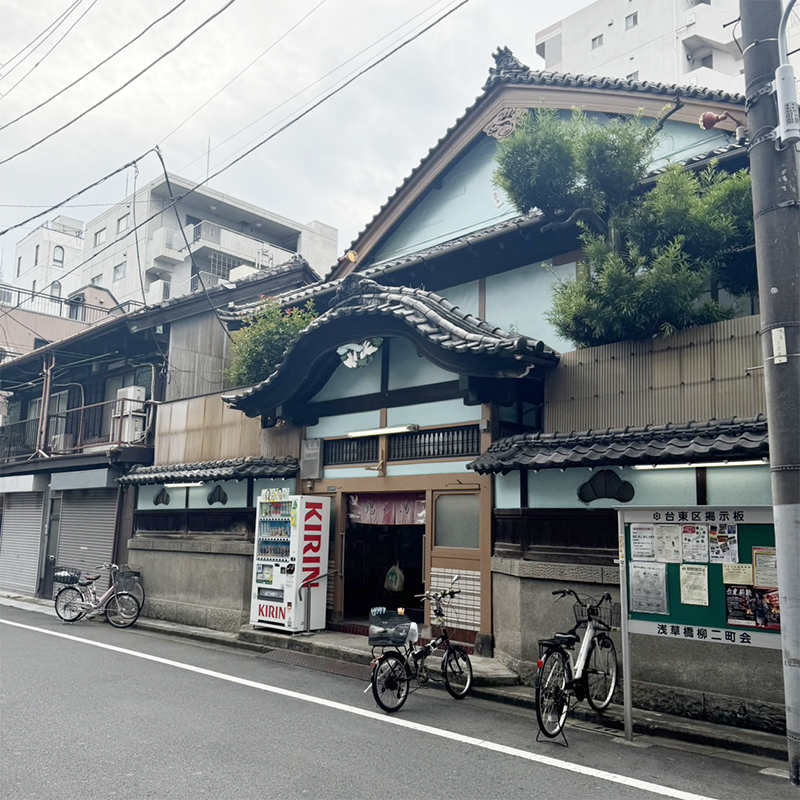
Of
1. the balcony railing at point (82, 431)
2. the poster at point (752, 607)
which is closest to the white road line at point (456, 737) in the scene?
the poster at point (752, 607)

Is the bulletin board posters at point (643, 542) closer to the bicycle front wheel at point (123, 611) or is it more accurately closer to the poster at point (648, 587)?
the poster at point (648, 587)

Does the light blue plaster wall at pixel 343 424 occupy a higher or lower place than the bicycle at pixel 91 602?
higher

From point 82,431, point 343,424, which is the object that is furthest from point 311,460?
point 82,431

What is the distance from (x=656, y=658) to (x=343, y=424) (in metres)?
7.17

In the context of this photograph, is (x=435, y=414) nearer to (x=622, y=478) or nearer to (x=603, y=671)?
(x=622, y=478)

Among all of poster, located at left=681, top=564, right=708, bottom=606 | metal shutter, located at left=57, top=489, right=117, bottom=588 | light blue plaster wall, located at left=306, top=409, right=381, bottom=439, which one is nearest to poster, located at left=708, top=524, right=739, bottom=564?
poster, located at left=681, top=564, right=708, bottom=606

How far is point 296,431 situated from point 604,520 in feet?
23.6

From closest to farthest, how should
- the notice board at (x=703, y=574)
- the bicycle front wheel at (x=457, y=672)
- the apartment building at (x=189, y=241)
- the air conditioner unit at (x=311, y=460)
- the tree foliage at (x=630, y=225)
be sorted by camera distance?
the notice board at (x=703, y=574) < the bicycle front wheel at (x=457, y=672) < the tree foliage at (x=630, y=225) < the air conditioner unit at (x=311, y=460) < the apartment building at (x=189, y=241)

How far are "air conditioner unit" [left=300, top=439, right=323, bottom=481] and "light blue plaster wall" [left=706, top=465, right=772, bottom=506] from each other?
298 inches

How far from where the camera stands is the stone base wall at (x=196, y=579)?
14148 mm

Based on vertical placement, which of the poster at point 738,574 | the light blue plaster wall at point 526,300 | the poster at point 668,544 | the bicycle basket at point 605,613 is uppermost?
the light blue plaster wall at point 526,300

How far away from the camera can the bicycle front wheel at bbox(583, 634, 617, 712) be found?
27.0 feet

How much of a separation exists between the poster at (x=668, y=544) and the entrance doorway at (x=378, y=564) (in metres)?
A: 6.75

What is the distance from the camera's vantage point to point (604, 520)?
9016 millimetres
